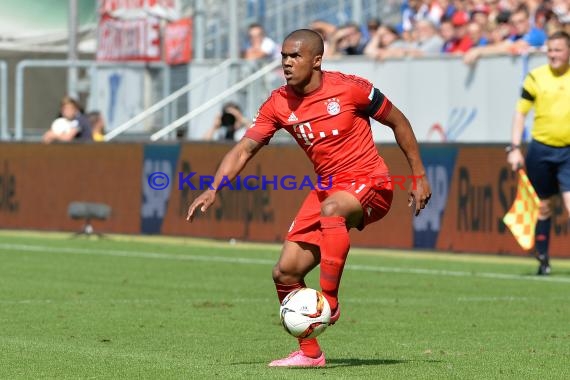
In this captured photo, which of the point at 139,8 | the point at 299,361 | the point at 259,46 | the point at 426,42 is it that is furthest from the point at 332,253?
the point at 139,8

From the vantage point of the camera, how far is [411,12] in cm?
2558

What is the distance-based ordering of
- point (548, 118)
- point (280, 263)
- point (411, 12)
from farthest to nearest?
point (411, 12) < point (548, 118) < point (280, 263)

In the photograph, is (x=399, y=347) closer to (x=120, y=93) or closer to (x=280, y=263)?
(x=280, y=263)

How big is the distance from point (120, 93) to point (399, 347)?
61.8 ft

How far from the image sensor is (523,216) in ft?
53.8

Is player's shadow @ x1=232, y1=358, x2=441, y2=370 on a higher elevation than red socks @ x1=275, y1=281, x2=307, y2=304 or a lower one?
lower

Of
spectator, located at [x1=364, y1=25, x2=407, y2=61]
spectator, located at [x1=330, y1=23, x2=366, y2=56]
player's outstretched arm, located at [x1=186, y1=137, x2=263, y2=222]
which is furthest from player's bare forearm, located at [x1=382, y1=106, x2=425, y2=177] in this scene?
spectator, located at [x1=330, y1=23, x2=366, y2=56]

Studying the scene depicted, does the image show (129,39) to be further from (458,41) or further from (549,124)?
(549,124)

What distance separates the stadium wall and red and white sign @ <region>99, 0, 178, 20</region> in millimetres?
5685

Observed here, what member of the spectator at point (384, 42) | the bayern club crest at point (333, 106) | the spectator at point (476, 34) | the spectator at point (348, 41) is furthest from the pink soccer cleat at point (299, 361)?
the spectator at point (348, 41)

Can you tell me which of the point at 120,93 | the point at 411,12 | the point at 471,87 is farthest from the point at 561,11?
the point at 120,93

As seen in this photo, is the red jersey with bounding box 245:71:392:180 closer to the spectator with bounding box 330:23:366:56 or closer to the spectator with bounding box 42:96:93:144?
the spectator with bounding box 42:96:93:144

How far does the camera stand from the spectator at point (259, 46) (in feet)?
85.2

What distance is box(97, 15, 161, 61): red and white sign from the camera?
28.0 m
